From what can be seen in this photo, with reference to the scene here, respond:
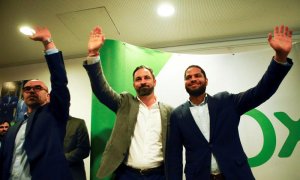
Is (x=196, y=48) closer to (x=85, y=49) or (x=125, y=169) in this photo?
(x=85, y=49)

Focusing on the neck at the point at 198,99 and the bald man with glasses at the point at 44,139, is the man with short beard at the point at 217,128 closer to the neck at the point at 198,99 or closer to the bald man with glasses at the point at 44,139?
the neck at the point at 198,99

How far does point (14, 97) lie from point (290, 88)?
4.26 metres

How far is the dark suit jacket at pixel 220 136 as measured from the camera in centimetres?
186

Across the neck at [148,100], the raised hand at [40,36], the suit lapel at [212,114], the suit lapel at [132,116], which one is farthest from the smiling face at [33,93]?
the suit lapel at [212,114]

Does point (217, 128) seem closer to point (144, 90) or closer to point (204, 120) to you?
point (204, 120)

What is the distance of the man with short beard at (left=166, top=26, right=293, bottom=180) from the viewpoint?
187 centimetres

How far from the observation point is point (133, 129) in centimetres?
221

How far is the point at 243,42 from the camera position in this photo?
4.05 m

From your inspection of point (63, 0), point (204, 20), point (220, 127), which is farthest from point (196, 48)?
point (220, 127)

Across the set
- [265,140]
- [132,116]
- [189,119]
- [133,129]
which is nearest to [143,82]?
[132,116]

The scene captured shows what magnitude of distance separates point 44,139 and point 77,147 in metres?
0.97

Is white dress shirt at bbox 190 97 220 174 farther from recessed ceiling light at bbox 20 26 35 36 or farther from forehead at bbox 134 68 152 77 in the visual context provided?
recessed ceiling light at bbox 20 26 35 36

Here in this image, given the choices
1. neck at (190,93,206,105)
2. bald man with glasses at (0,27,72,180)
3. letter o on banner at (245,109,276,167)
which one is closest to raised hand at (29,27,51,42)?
bald man with glasses at (0,27,72,180)

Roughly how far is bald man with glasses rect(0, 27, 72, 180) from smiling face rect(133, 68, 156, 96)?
2.31 feet
